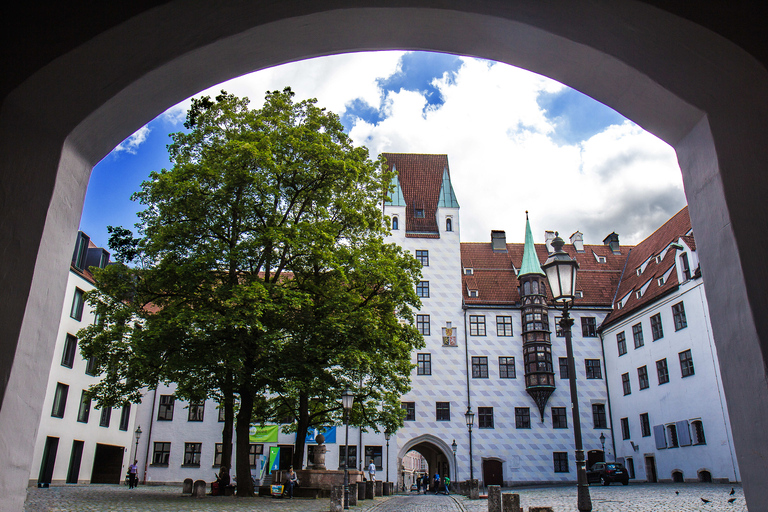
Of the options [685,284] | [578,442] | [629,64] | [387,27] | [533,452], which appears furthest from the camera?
[533,452]

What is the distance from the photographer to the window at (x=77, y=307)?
99.4 feet

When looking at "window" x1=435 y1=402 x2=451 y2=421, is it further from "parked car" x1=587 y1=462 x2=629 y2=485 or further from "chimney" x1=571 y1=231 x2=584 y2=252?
"chimney" x1=571 y1=231 x2=584 y2=252

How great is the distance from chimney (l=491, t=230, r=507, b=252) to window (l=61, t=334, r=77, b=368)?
33.1 m

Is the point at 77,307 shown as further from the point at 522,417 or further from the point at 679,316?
the point at 679,316

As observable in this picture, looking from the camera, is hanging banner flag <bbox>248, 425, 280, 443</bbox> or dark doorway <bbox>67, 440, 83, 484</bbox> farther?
hanging banner flag <bbox>248, 425, 280, 443</bbox>

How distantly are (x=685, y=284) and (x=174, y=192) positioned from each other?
2771 cm

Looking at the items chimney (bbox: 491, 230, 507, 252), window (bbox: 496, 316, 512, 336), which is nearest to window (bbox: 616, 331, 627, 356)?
window (bbox: 496, 316, 512, 336)

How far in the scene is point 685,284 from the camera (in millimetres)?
31922

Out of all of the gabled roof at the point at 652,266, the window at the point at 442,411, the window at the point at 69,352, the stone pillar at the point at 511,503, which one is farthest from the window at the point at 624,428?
the window at the point at 69,352

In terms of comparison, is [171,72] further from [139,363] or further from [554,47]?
[139,363]

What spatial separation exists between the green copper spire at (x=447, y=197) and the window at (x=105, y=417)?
92.4 feet

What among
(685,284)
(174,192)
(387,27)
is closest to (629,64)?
(387,27)

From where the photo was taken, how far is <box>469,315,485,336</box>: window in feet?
139

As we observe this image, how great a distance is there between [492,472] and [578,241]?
74.1 ft
